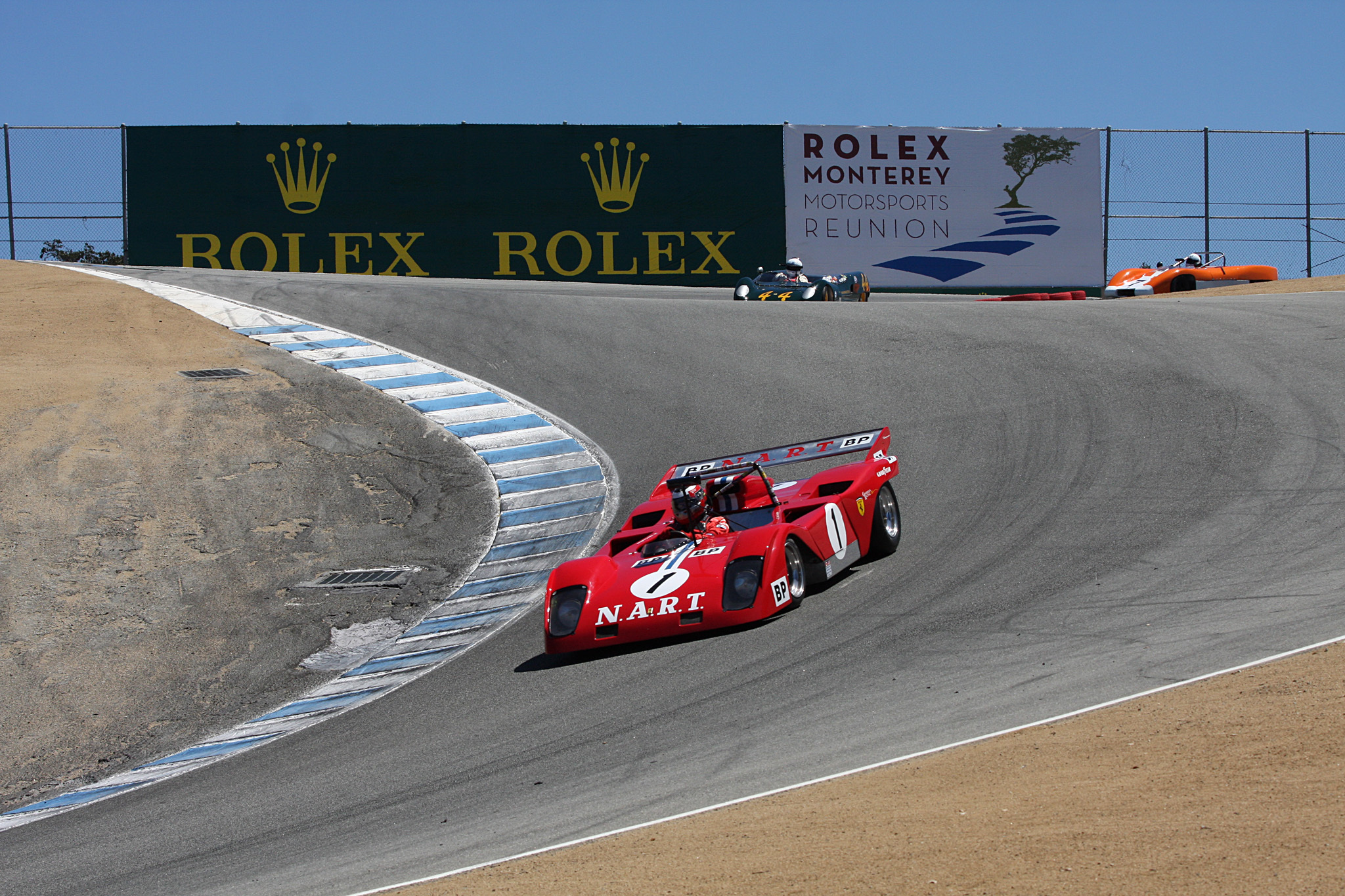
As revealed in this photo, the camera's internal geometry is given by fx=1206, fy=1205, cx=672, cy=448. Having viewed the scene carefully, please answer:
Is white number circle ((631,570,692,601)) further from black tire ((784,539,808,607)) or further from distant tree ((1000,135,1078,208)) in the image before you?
distant tree ((1000,135,1078,208))

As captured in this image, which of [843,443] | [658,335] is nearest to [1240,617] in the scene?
[843,443]

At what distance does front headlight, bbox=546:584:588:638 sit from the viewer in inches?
337

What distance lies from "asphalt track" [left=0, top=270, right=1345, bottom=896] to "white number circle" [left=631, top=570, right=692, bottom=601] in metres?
0.40

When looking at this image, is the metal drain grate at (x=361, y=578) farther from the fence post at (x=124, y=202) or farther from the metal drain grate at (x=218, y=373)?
the fence post at (x=124, y=202)

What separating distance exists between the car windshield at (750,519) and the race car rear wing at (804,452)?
717 mm

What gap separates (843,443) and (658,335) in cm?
751

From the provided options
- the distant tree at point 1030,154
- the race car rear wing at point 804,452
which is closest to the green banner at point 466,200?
the distant tree at point 1030,154

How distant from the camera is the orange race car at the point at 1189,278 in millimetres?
32312

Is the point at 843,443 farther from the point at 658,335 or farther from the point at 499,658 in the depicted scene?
the point at 658,335

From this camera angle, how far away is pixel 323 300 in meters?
19.6

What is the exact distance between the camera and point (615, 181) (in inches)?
1197

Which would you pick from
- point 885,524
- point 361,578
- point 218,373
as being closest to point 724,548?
point 885,524

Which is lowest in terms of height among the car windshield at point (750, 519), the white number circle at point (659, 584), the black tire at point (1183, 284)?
the white number circle at point (659, 584)

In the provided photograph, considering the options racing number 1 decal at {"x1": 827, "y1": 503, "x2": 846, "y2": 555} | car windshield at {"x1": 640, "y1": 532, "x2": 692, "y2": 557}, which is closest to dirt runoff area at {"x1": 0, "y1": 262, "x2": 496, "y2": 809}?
car windshield at {"x1": 640, "y1": 532, "x2": 692, "y2": 557}
